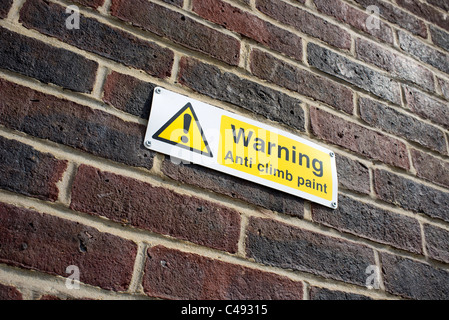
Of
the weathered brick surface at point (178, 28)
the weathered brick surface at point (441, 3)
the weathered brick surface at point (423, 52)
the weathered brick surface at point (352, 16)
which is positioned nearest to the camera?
the weathered brick surface at point (178, 28)

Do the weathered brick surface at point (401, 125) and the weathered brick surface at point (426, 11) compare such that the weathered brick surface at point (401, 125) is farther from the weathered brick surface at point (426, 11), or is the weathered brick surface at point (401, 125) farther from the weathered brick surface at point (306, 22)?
the weathered brick surface at point (426, 11)

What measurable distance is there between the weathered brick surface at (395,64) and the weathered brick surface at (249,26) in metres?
0.22

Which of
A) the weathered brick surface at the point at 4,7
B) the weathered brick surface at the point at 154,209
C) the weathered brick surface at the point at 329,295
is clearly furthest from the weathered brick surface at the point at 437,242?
the weathered brick surface at the point at 4,7

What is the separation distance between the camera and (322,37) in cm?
93

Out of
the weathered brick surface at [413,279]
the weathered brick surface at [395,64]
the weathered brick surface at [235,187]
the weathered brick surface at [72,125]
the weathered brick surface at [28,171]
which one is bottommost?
the weathered brick surface at [413,279]

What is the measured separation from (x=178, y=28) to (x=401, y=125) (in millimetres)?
612

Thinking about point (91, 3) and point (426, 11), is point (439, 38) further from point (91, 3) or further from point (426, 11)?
point (91, 3)

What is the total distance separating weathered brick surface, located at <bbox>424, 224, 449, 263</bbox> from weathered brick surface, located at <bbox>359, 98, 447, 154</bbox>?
225mm

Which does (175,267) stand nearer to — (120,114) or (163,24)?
(120,114)

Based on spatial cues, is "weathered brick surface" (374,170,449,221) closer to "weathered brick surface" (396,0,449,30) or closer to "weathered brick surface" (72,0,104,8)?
A: "weathered brick surface" (396,0,449,30)

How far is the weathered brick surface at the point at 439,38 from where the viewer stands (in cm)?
115

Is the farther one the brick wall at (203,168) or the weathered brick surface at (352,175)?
the weathered brick surface at (352,175)

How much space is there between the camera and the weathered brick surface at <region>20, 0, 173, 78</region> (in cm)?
65

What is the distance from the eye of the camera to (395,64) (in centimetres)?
102
